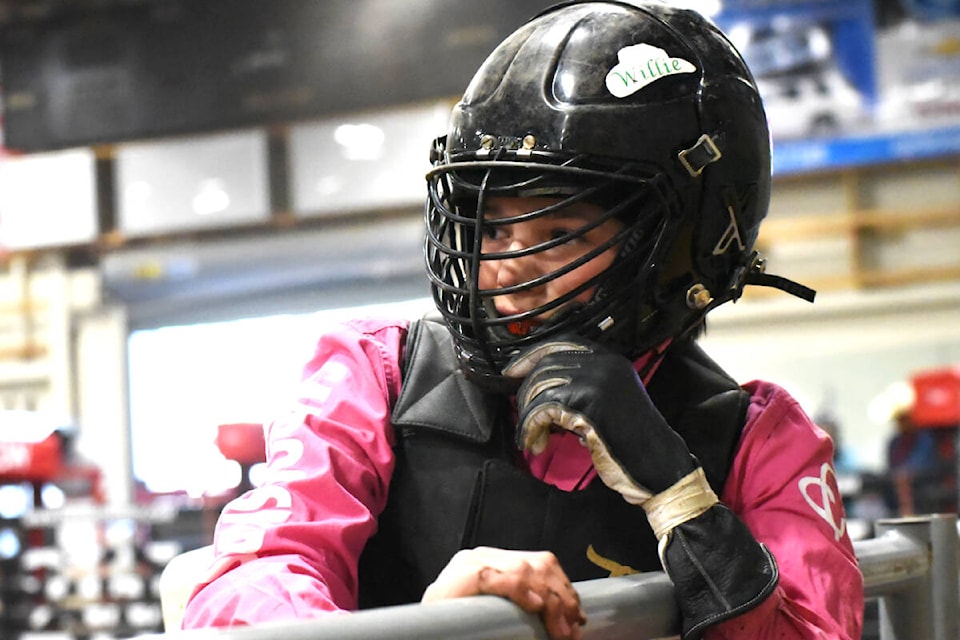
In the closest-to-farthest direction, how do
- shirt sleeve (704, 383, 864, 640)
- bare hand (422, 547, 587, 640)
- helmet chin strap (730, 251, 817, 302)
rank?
1. bare hand (422, 547, 587, 640)
2. shirt sleeve (704, 383, 864, 640)
3. helmet chin strap (730, 251, 817, 302)

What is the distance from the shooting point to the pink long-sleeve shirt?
1.09m

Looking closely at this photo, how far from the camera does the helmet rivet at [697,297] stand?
137 cm

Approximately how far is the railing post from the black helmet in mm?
356

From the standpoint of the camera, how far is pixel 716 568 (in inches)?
43.7

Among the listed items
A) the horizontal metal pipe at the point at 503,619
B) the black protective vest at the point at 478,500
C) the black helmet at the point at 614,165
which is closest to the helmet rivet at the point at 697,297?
the black helmet at the point at 614,165

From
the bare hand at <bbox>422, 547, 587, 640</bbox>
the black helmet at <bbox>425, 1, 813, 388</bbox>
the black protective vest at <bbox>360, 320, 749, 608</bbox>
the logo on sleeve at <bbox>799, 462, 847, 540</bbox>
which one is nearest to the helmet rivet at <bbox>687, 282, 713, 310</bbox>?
the black helmet at <bbox>425, 1, 813, 388</bbox>

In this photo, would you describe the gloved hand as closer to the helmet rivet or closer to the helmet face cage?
the helmet face cage

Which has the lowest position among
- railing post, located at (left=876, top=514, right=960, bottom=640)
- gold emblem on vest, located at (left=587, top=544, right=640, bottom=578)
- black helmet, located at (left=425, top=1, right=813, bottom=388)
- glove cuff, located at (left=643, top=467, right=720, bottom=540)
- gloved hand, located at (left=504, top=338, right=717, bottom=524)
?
railing post, located at (left=876, top=514, right=960, bottom=640)

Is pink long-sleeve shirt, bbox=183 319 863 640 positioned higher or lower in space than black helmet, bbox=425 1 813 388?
lower

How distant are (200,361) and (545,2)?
5.59 metres

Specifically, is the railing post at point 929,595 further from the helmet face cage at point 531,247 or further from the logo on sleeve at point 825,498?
the helmet face cage at point 531,247

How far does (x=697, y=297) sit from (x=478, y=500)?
0.34 m

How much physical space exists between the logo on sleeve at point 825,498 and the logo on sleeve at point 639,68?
452 millimetres

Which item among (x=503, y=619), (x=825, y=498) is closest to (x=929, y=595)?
(x=825, y=498)
